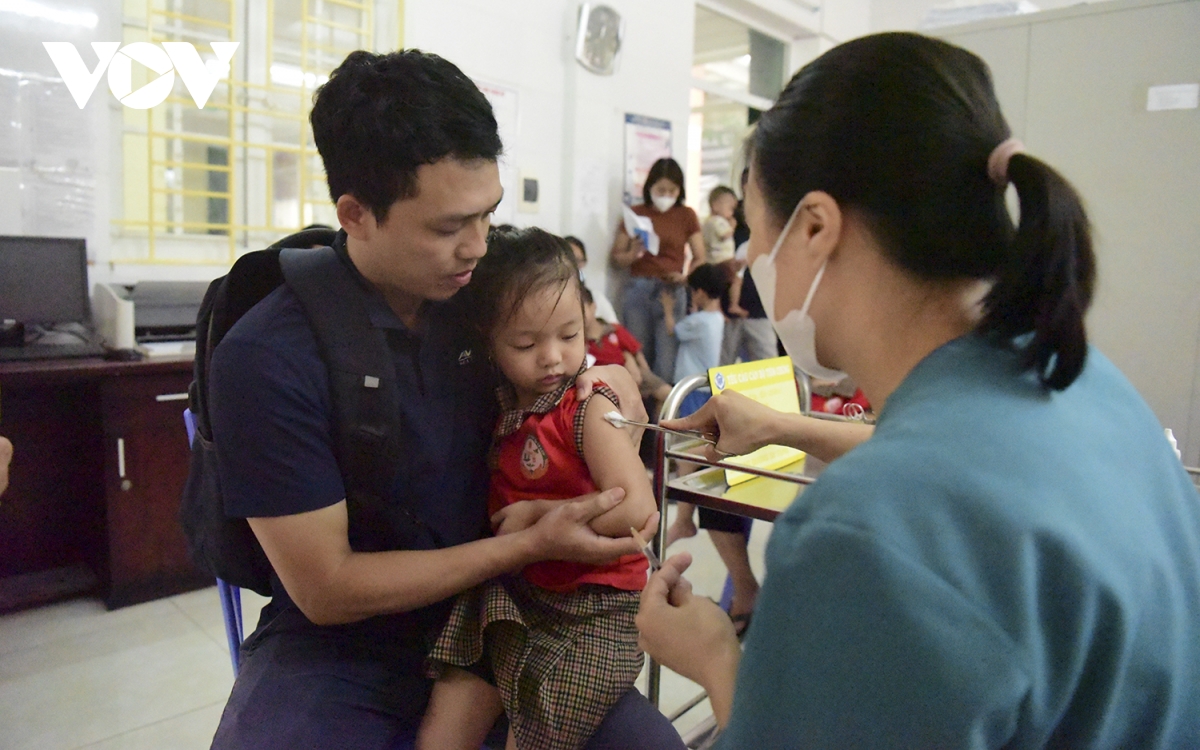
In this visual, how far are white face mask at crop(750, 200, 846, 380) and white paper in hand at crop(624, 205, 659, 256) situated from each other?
3.34 meters

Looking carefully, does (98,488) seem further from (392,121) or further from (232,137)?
(392,121)

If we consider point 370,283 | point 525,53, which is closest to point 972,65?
point 370,283

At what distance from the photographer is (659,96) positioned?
4551 mm

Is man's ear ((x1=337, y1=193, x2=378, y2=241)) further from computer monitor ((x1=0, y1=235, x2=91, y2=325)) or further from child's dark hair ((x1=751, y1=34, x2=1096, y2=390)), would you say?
computer monitor ((x1=0, y1=235, x2=91, y2=325))

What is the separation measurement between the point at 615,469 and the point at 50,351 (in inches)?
84.3

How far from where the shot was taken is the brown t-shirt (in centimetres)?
429

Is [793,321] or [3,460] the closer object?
[793,321]

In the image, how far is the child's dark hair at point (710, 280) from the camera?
386 cm

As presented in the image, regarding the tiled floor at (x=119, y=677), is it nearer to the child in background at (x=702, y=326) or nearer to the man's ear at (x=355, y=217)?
the man's ear at (x=355, y=217)

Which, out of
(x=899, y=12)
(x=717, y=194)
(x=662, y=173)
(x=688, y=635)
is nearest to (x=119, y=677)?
(x=688, y=635)

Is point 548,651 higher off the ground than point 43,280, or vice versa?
point 43,280

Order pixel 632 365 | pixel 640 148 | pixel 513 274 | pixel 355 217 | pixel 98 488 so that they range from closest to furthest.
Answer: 1. pixel 355 217
2. pixel 513 274
3. pixel 98 488
4. pixel 632 365
5. pixel 640 148

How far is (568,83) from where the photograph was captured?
13.4 ft

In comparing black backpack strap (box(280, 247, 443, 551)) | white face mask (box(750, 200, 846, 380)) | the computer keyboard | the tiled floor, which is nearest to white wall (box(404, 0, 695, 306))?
the computer keyboard
